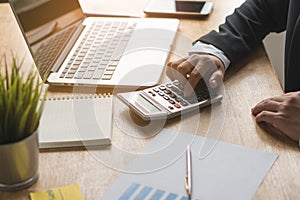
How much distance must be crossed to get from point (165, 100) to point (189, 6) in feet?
1.86

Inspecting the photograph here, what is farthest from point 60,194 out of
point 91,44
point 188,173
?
point 91,44

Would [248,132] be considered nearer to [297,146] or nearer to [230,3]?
[297,146]

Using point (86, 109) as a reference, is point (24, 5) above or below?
above

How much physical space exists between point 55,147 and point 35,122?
0.14 m

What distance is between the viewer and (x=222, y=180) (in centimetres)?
87

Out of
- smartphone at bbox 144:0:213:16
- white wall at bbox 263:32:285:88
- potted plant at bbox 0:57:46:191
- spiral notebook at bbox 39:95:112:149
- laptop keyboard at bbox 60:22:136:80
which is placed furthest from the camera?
white wall at bbox 263:32:285:88

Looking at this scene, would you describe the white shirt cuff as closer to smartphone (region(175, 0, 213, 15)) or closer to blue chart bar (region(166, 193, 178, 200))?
smartphone (region(175, 0, 213, 15))

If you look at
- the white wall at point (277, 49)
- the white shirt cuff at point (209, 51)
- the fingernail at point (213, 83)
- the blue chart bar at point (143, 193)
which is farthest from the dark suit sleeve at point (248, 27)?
the white wall at point (277, 49)

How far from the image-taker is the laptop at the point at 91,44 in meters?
1.16

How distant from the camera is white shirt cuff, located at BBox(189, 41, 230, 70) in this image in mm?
1200

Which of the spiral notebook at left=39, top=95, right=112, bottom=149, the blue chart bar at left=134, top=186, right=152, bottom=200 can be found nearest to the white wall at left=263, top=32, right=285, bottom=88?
the spiral notebook at left=39, top=95, right=112, bottom=149

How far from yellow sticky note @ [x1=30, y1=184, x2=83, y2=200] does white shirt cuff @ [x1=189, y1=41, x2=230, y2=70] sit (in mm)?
484

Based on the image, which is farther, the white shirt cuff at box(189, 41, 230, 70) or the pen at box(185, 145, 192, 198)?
the white shirt cuff at box(189, 41, 230, 70)

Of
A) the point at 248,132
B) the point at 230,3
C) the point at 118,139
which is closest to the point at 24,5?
the point at 118,139
